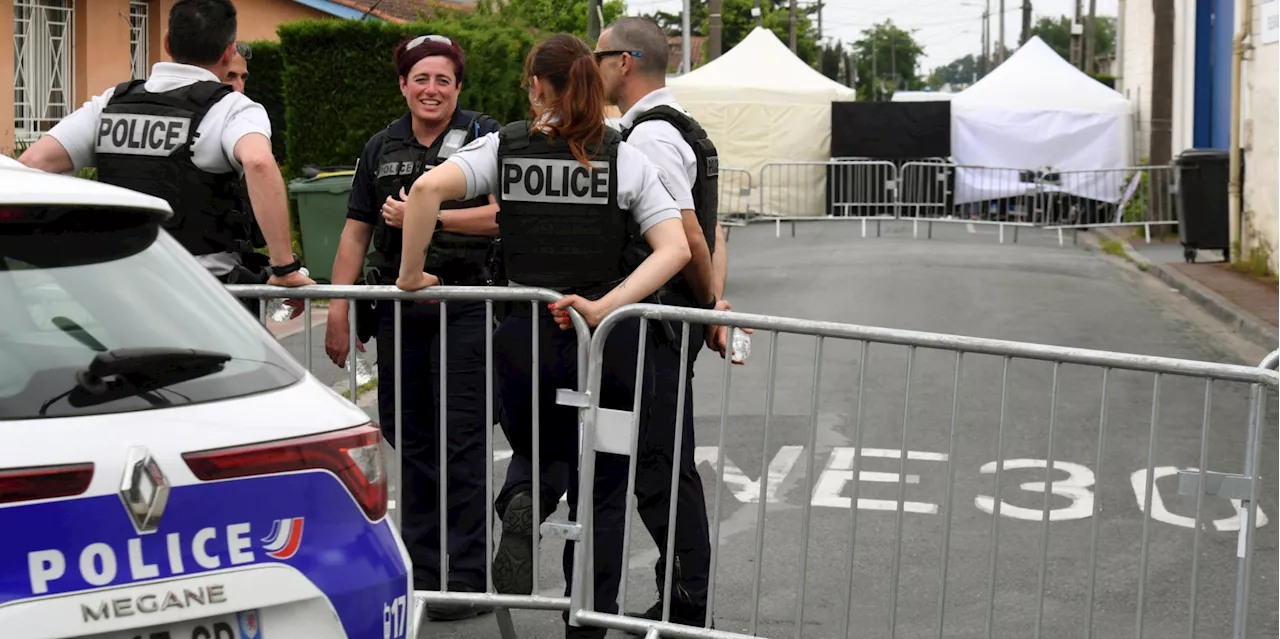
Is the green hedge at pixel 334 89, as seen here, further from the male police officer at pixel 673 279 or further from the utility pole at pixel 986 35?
the utility pole at pixel 986 35

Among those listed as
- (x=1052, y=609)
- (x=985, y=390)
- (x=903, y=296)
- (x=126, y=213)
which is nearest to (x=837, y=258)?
(x=903, y=296)

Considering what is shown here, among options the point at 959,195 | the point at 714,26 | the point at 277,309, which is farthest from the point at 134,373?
the point at 714,26

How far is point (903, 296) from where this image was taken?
1500 cm

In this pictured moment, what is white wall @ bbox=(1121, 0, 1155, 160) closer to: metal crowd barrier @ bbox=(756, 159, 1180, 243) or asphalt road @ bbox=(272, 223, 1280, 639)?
metal crowd barrier @ bbox=(756, 159, 1180, 243)

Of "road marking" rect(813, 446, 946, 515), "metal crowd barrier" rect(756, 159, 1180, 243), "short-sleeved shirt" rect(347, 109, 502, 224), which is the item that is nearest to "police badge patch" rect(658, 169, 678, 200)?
"short-sleeved shirt" rect(347, 109, 502, 224)

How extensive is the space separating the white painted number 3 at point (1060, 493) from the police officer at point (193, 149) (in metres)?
3.20

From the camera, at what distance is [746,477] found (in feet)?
24.7

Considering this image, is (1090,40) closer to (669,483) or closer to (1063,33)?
(669,483)

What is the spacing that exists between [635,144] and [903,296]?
401 inches

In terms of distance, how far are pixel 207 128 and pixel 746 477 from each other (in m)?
3.31

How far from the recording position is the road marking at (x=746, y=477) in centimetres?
723

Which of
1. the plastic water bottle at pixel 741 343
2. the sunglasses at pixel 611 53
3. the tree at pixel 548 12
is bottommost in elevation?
the plastic water bottle at pixel 741 343

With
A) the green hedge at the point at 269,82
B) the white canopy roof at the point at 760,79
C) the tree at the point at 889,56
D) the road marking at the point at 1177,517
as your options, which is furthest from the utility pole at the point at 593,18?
the tree at the point at 889,56

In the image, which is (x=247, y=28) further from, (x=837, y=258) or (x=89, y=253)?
(x=89, y=253)
